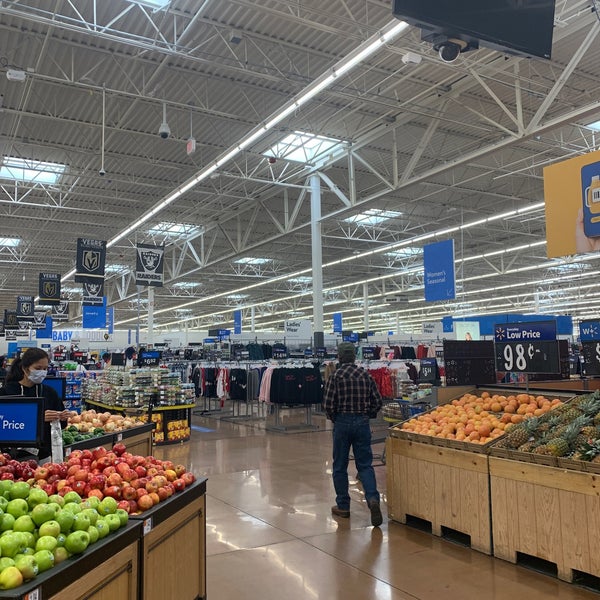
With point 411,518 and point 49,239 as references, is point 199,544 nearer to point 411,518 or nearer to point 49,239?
point 411,518

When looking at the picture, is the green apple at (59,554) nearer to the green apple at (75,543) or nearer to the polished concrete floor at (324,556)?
the green apple at (75,543)

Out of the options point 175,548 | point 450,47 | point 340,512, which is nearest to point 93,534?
point 175,548

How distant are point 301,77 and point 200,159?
5.39 meters

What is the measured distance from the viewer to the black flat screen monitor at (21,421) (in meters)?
3.44

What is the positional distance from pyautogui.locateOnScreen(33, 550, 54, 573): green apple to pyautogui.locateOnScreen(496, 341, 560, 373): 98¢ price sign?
4.71 meters

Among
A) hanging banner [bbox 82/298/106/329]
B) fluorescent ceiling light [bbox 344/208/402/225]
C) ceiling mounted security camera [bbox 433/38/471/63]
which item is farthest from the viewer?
hanging banner [bbox 82/298/106/329]

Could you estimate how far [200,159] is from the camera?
1387 centimetres

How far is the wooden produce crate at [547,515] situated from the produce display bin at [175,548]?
2.30m

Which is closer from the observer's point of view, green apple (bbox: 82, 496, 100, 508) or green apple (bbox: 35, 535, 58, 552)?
green apple (bbox: 35, 535, 58, 552)

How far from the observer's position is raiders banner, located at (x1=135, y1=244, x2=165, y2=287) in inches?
590

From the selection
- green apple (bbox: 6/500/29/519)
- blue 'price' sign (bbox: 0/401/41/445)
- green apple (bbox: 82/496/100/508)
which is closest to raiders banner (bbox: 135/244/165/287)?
blue 'price' sign (bbox: 0/401/41/445)

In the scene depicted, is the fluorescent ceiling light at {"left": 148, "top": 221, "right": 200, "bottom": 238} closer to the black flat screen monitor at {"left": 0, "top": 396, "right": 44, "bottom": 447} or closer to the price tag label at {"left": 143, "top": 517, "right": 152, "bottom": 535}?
the black flat screen monitor at {"left": 0, "top": 396, "right": 44, "bottom": 447}

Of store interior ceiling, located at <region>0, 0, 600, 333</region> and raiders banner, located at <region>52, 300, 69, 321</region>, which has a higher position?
store interior ceiling, located at <region>0, 0, 600, 333</region>

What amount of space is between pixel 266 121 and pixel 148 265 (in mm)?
6901
